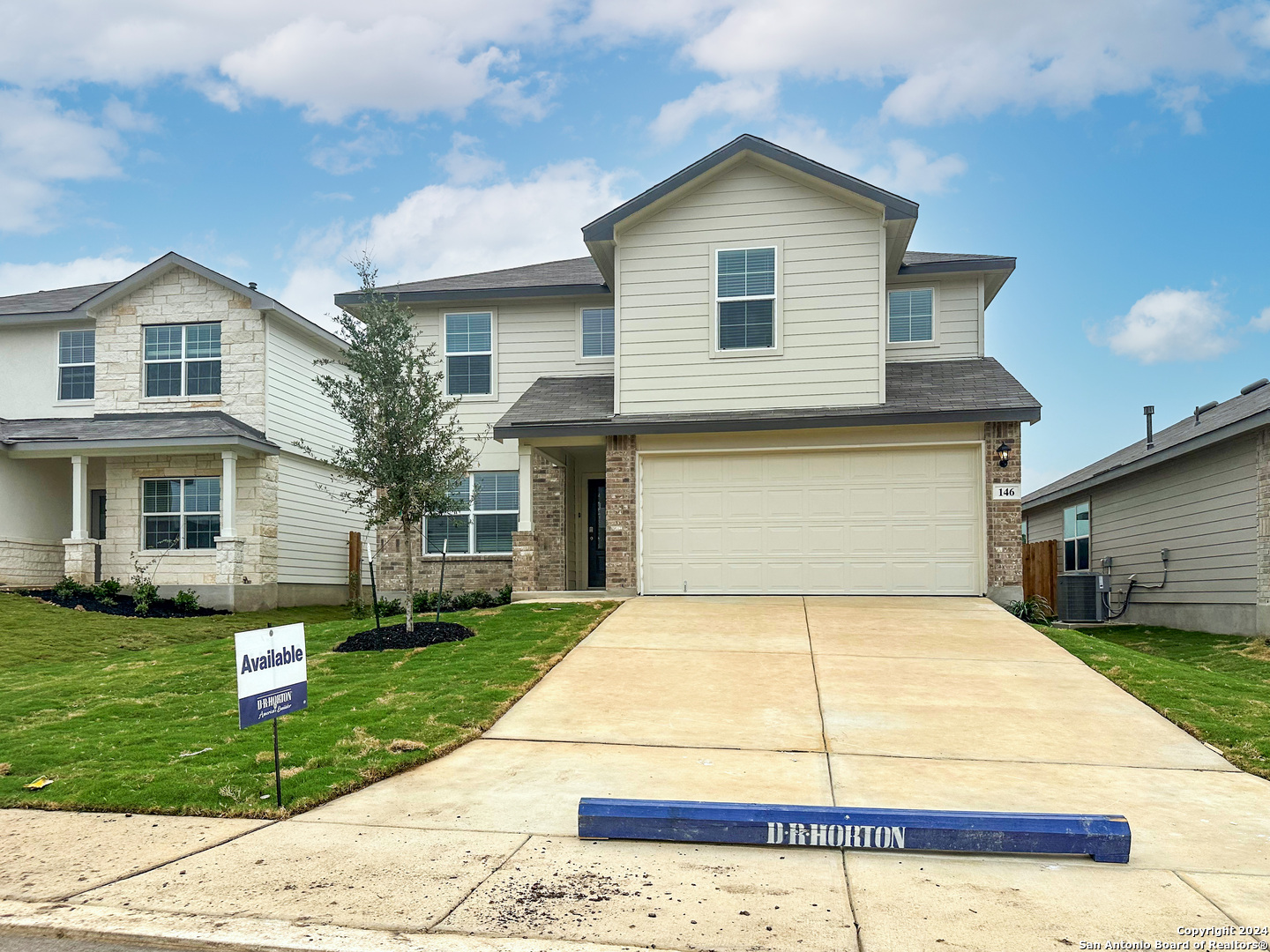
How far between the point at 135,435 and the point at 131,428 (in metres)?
0.76

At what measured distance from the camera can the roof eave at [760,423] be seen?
14898mm

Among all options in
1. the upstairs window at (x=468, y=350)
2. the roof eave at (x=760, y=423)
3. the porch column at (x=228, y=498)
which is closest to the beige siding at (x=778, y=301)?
the roof eave at (x=760, y=423)

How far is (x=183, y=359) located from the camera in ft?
Result: 68.8

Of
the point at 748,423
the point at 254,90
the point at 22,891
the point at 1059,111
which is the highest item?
the point at 254,90

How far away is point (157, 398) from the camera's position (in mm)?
20938

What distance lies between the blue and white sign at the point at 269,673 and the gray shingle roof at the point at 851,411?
31.4 feet

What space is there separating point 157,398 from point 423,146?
8926 millimetres

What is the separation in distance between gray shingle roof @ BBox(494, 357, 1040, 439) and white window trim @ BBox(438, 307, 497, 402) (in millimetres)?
1147

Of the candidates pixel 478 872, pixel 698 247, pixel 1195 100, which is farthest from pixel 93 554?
pixel 1195 100

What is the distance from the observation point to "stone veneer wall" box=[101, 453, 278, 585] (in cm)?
2012

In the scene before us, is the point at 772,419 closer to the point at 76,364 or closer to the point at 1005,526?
the point at 1005,526

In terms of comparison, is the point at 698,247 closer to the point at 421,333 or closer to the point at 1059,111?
the point at 421,333

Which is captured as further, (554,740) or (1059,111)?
(1059,111)

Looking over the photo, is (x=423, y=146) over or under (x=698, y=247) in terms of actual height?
over
